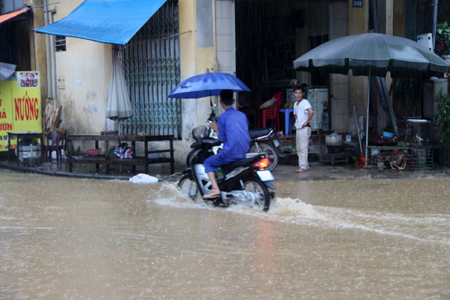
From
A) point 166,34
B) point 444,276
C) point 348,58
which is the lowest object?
point 444,276

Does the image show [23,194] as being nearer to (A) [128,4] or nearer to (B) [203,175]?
(B) [203,175]

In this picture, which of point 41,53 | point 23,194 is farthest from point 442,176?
point 41,53

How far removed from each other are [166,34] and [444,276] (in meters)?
9.31

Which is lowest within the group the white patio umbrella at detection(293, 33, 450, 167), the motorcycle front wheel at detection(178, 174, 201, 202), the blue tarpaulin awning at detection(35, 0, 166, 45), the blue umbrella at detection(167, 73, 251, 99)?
the motorcycle front wheel at detection(178, 174, 201, 202)

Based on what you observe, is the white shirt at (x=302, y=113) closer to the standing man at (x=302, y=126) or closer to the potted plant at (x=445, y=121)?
the standing man at (x=302, y=126)

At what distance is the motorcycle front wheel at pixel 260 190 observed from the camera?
258 inches

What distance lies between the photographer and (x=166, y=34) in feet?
39.2

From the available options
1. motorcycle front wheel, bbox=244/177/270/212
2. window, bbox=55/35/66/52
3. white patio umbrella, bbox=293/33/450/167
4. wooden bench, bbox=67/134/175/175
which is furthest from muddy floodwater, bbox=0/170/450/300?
window, bbox=55/35/66/52

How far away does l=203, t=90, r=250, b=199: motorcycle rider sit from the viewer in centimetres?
671

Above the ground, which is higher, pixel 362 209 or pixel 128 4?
pixel 128 4

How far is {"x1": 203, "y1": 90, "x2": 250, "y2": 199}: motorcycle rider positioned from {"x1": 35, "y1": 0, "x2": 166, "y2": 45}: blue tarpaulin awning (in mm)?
4070

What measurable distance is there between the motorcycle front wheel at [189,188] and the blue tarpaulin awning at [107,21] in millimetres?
3610

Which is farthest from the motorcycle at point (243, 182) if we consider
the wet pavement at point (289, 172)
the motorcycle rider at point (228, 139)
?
the wet pavement at point (289, 172)

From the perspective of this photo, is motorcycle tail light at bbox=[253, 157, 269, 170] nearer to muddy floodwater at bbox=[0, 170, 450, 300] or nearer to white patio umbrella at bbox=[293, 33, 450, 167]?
muddy floodwater at bbox=[0, 170, 450, 300]
